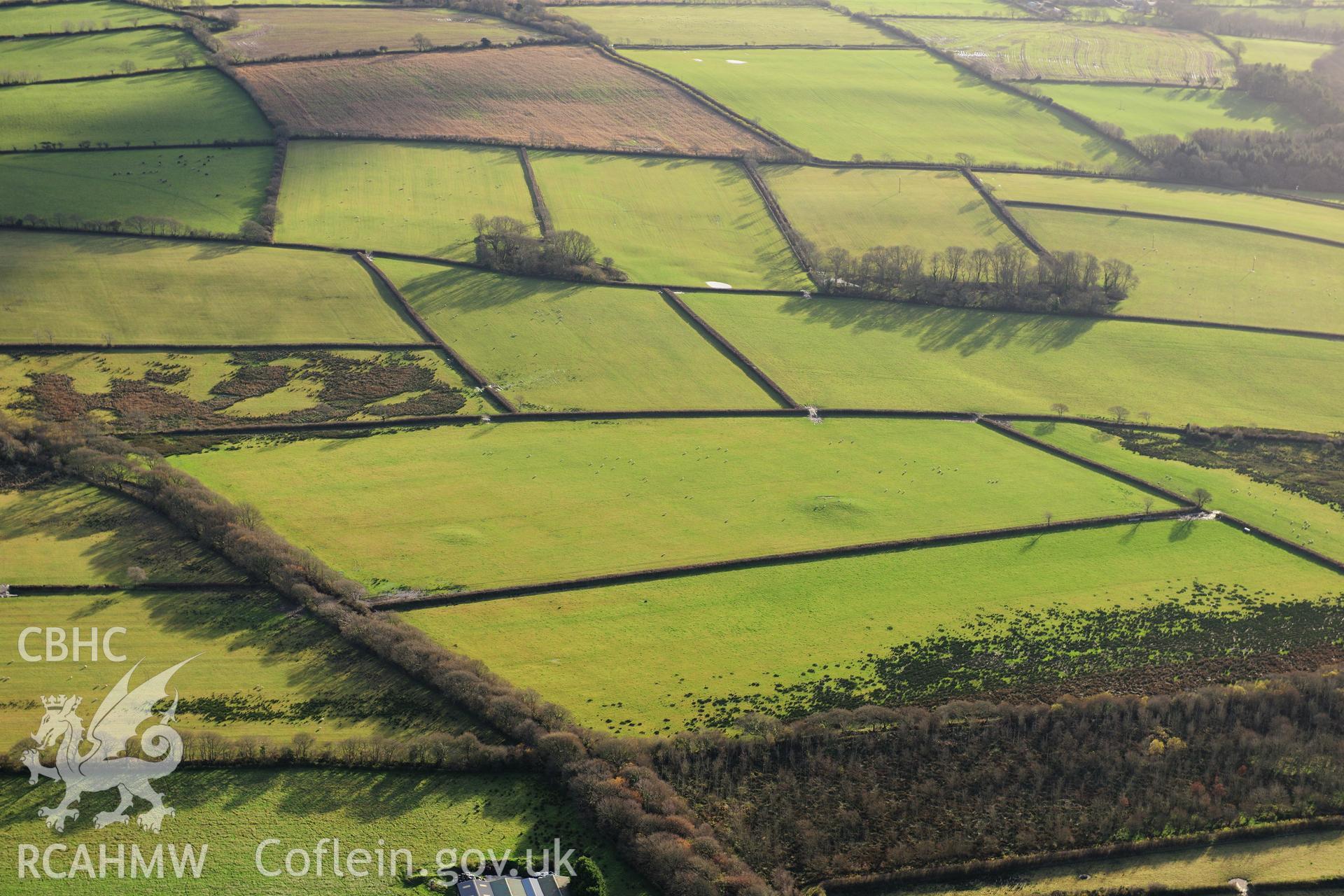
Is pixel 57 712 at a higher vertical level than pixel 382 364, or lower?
lower

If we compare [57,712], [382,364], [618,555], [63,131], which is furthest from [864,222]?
[57,712]

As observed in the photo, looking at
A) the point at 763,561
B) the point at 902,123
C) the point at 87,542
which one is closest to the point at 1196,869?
the point at 763,561

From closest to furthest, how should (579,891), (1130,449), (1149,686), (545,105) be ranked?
(579,891) → (1149,686) → (1130,449) → (545,105)

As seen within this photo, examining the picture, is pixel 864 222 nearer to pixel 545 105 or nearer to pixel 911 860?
pixel 545 105

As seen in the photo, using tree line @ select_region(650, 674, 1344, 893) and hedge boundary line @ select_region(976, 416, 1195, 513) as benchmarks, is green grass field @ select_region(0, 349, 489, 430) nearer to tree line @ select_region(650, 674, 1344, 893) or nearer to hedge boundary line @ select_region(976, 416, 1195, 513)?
hedge boundary line @ select_region(976, 416, 1195, 513)

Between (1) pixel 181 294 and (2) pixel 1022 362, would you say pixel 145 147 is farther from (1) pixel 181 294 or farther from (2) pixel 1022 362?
(2) pixel 1022 362

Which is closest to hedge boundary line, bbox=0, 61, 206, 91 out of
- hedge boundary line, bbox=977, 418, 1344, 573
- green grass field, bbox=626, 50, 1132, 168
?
green grass field, bbox=626, 50, 1132, 168

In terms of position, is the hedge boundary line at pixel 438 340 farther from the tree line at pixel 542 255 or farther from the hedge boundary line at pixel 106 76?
the hedge boundary line at pixel 106 76
